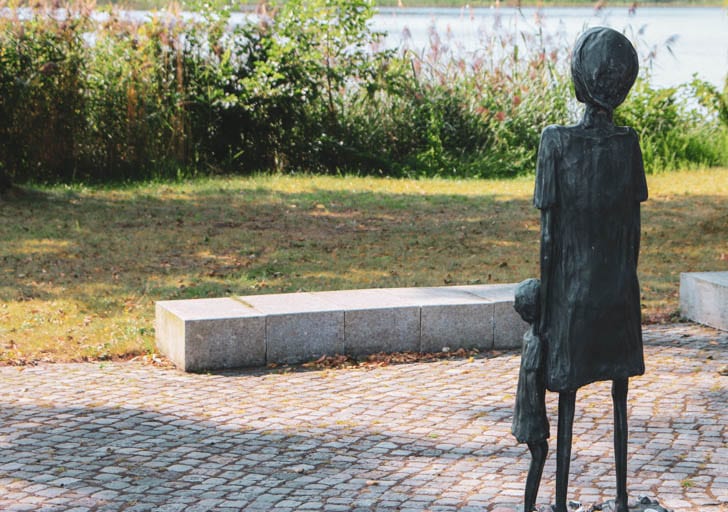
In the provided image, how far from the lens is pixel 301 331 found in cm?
801

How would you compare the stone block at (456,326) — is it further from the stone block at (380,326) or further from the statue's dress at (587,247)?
the statue's dress at (587,247)

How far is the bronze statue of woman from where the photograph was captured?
4324mm

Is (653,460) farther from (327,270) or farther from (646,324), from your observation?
(327,270)

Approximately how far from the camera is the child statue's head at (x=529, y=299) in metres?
4.48

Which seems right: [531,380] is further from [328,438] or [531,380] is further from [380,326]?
[380,326]

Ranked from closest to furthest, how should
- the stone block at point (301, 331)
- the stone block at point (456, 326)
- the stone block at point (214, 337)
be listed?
the stone block at point (214, 337), the stone block at point (301, 331), the stone block at point (456, 326)

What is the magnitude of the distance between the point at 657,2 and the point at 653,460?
67.7 ft

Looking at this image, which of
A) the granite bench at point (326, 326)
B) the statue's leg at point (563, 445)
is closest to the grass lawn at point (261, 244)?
the granite bench at point (326, 326)

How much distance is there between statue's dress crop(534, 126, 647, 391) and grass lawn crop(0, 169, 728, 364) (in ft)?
15.1

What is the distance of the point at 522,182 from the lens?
17359 millimetres

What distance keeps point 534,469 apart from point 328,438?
183cm

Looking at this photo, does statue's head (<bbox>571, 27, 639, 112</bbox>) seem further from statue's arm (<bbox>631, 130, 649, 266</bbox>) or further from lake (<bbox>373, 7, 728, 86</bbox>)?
lake (<bbox>373, 7, 728, 86</bbox>)

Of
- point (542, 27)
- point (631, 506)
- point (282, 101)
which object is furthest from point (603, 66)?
point (542, 27)

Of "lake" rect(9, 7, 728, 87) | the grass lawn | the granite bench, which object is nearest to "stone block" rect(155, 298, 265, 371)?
the granite bench
